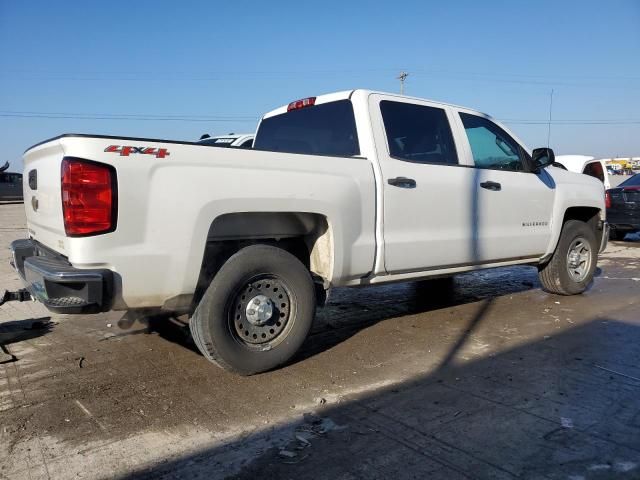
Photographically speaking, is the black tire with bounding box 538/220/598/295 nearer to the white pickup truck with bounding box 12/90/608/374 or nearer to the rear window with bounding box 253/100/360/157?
the white pickup truck with bounding box 12/90/608/374

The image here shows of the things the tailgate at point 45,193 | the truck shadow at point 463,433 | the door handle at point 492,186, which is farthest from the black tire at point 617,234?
the tailgate at point 45,193

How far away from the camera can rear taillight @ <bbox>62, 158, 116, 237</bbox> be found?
307 cm

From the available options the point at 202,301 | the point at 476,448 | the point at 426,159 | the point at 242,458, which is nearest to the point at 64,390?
the point at 202,301

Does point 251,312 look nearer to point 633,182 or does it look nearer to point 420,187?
point 420,187

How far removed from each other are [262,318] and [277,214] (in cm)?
76

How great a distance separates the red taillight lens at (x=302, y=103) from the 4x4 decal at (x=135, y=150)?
6.76 ft

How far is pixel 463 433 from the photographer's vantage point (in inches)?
118

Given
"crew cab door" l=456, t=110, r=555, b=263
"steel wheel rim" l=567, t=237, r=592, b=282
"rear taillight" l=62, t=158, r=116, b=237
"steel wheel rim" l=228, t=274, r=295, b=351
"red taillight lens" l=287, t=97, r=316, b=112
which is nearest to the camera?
"rear taillight" l=62, t=158, r=116, b=237

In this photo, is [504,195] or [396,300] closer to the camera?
[504,195]

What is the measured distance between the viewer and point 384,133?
4.47 meters

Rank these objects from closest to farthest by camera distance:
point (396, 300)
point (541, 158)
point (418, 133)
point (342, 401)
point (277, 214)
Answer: point (342, 401)
point (277, 214)
point (418, 133)
point (541, 158)
point (396, 300)

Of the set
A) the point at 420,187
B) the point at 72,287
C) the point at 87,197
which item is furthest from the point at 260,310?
the point at 420,187

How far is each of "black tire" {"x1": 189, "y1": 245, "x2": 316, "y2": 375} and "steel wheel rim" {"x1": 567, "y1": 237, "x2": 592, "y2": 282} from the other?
152 inches

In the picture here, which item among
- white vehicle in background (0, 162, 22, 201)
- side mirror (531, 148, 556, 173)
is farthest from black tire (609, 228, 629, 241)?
white vehicle in background (0, 162, 22, 201)
